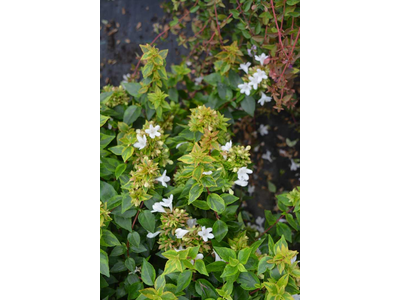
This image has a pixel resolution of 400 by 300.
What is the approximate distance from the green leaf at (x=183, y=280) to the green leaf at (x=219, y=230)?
15 cm

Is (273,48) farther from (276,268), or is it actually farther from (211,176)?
(276,268)

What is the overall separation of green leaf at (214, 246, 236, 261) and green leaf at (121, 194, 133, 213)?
0.29 metres

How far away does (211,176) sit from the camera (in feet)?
3.03

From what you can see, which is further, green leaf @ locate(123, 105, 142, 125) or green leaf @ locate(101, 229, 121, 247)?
green leaf @ locate(123, 105, 142, 125)

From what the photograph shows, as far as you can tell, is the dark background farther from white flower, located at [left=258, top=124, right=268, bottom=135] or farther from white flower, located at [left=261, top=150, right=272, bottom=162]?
white flower, located at [left=261, top=150, right=272, bottom=162]

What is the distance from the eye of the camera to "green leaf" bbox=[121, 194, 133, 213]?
3.17 ft

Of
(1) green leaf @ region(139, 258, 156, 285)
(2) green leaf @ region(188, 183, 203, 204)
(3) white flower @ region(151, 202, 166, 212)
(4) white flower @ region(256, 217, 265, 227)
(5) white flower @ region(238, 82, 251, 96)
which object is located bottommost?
(4) white flower @ region(256, 217, 265, 227)

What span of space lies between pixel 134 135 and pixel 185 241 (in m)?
0.41

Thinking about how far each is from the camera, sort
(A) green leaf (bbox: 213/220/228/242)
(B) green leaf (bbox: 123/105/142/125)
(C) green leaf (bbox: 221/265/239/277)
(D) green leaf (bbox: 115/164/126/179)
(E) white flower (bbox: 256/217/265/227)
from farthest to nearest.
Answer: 1. (E) white flower (bbox: 256/217/265/227)
2. (B) green leaf (bbox: 123/105/142/125)
3. (D) green leaf (bbox: 115/164/126/179)
4. (A) green leaf (bbox: 213/220/228/242)
5. (C) green leaf (bbox: 221/265/239/277)

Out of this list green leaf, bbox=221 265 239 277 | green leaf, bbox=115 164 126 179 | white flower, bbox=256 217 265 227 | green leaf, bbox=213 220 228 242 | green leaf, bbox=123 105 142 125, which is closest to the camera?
green leaf, bbox=221 265 239 277

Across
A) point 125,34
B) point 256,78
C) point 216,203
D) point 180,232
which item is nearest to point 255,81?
point 256,78

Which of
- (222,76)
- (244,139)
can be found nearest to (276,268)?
(222,76)

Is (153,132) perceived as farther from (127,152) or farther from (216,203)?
(216,203)

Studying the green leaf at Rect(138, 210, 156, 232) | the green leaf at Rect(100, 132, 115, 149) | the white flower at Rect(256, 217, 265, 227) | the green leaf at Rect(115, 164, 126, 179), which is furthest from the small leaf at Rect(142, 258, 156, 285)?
the white flower at Rect(256, 217, 265, 227)
